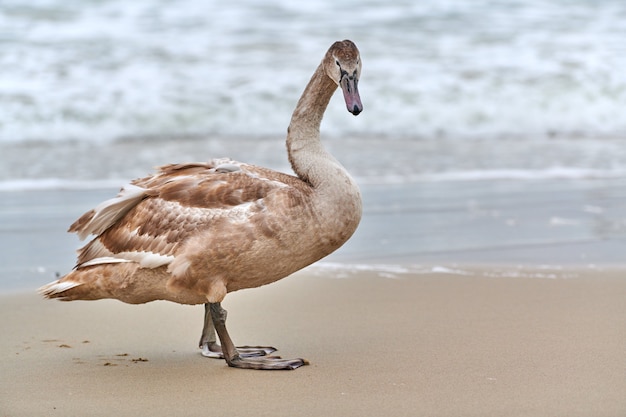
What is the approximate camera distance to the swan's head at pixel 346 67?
4.51m

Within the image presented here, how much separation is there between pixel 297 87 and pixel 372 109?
1299 millimetres

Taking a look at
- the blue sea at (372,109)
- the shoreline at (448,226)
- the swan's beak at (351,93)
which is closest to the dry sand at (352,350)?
the shoreline at (448,226)

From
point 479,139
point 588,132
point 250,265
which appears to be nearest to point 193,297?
point 250,265

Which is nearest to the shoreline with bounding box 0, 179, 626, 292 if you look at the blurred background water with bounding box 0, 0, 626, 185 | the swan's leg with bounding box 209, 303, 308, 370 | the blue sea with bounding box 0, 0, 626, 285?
the blue sea with bounding box 0, 0, 626, 285

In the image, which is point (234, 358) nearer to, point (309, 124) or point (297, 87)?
point (309, 124)

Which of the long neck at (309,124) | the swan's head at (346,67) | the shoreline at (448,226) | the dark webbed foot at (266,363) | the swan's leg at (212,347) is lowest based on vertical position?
the dark webbed foot at (266,363)

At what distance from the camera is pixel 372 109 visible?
1345cm

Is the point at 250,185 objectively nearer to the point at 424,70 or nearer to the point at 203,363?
the point at 203,363

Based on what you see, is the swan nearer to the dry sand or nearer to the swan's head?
the swan's head

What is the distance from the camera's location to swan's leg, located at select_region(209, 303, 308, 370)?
4.43 meters

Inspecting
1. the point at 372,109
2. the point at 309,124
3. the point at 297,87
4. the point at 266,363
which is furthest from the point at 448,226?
the point at 297,87

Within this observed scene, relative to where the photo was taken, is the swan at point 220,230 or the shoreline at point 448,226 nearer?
the swan at point 220,230

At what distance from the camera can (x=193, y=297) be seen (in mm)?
4367

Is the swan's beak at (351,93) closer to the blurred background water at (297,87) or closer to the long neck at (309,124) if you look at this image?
the long neck at (309,124)
